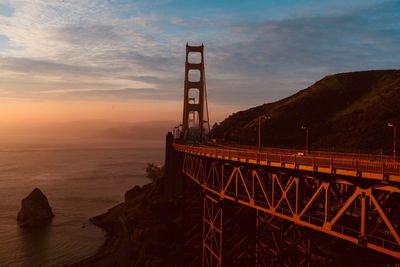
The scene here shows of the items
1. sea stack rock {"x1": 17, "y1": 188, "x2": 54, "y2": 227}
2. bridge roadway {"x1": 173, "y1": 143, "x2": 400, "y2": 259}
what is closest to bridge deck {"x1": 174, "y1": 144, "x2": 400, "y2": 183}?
bridge roadway {"x1": 173, "y1": 143, "x2": 400, "y2": 259}

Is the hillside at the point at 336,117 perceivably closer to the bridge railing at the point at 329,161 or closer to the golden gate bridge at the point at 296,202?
the golden gate bridge at the point at 296,202

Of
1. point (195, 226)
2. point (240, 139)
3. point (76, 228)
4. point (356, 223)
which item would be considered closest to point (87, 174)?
point (240, 139)

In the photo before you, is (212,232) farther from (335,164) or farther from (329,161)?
(335,164)

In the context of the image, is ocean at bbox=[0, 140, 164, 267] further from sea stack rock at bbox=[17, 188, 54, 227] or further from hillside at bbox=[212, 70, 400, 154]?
hillside at bbox=[212, 70, 400, 154]

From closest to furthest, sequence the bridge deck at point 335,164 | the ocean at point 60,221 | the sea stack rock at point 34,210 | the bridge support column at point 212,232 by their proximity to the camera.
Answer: the bridge deck at point 335,164 → the bridge support column at point 212,232 → the ocean at point 60,221 → the sea stack rock at point 34,210

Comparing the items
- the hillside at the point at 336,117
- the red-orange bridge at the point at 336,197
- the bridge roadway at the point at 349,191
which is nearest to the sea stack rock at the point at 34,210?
the hillside at the point at 336,117

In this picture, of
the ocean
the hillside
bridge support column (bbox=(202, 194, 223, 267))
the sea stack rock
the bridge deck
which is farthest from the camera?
the hillside

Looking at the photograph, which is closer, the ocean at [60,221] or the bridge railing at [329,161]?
the bridge railing at [329,161]
